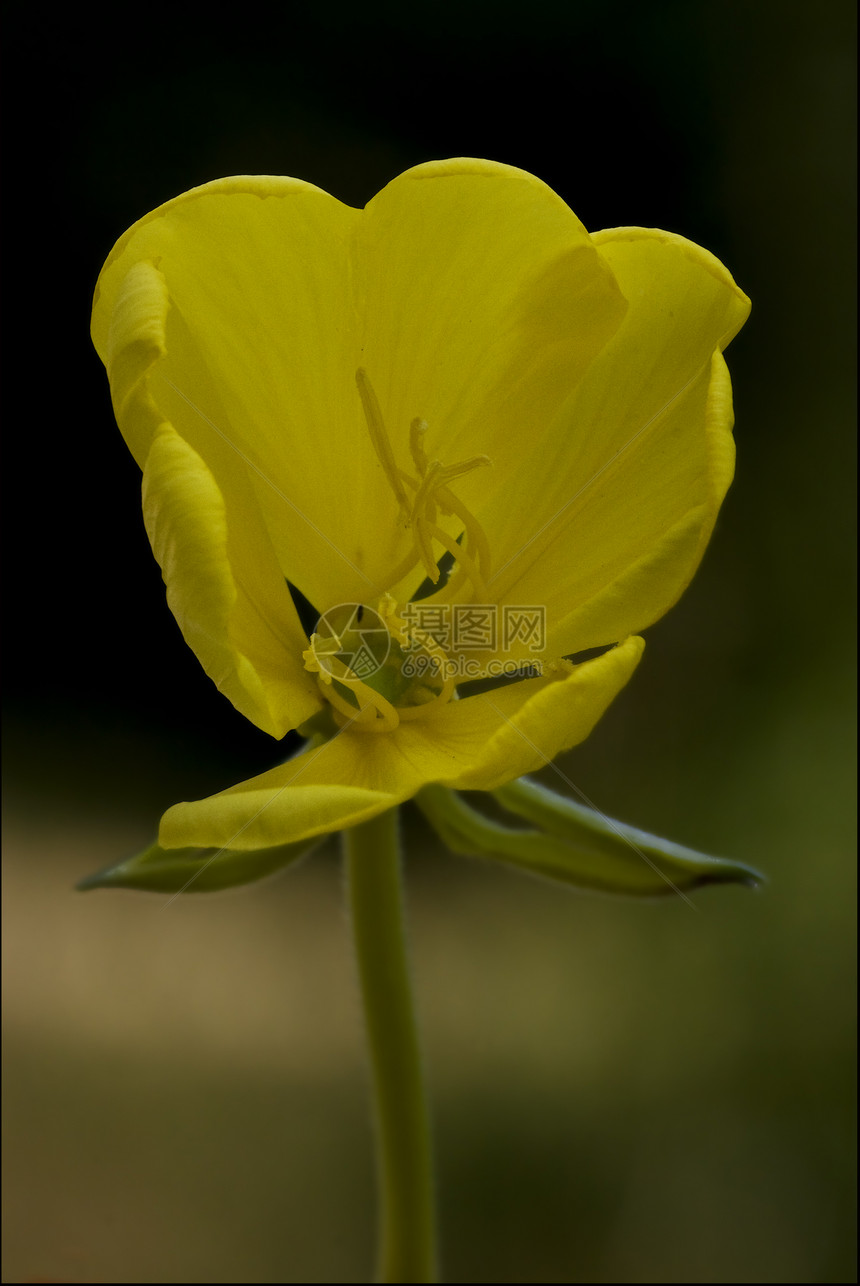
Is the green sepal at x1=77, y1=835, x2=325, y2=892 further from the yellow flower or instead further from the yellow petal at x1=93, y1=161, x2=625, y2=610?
the yellow petal at x1=93, y1=161, x2=625, y2=610

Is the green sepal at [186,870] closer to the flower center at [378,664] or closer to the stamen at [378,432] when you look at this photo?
the flower center at [378,664]

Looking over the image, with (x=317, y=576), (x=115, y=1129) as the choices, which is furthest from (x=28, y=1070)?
(x=317, y=576)

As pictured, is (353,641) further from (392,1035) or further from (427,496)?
(392,1035)

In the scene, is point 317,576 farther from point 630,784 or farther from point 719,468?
point 630,784

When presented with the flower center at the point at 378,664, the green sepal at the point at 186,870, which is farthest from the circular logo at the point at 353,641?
the green sepal at the point at 186,870

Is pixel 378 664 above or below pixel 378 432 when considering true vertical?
below

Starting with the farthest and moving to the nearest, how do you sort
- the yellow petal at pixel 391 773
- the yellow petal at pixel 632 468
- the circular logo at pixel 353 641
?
the circular logo at pixel 353 641 < the yellow petal at pixel 632 468 < the yellow petal at pixel 391 773

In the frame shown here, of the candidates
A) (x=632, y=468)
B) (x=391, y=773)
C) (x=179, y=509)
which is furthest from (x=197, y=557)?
(x=632, y=468)

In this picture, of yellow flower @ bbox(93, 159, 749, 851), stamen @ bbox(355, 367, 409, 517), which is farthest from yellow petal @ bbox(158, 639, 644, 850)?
stamen @ bbox(355, 367, 409, 517)
